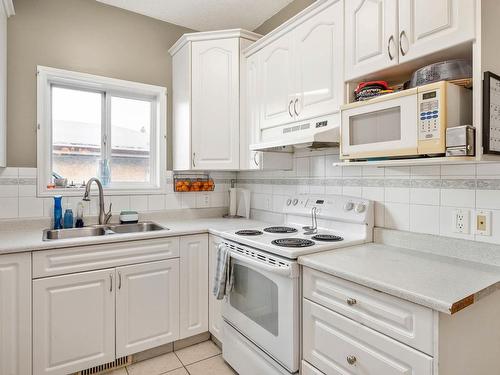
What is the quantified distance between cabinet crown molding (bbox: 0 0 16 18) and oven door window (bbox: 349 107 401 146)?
2267 mm

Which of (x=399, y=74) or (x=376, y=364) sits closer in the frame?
Result: (x=376, y=364)

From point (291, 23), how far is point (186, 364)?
2.37m

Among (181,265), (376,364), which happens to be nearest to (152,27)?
(181,265)

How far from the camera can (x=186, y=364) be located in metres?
2.09

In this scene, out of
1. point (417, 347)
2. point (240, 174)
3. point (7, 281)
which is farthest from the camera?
point (240, 174)

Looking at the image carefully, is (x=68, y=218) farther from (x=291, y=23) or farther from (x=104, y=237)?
(x=291, y=23)

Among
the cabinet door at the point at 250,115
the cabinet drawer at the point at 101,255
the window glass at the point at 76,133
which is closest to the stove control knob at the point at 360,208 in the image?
the cabinet door at the point at 250,115

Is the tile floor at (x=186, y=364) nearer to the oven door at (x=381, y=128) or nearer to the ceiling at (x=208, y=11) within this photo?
the oven door at (x=381, y=128)

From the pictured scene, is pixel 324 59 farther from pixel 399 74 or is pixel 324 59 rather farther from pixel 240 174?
pixel 240 174

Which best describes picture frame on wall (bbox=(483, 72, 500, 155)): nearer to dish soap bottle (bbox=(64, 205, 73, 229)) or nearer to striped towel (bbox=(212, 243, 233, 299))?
striped towel (bbox=(212, 243, 233, 299))

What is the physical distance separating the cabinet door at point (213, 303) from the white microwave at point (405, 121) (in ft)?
3.79

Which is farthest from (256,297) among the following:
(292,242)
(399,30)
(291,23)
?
(291,23)

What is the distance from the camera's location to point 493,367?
49.1 inches

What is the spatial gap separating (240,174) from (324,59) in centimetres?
152
